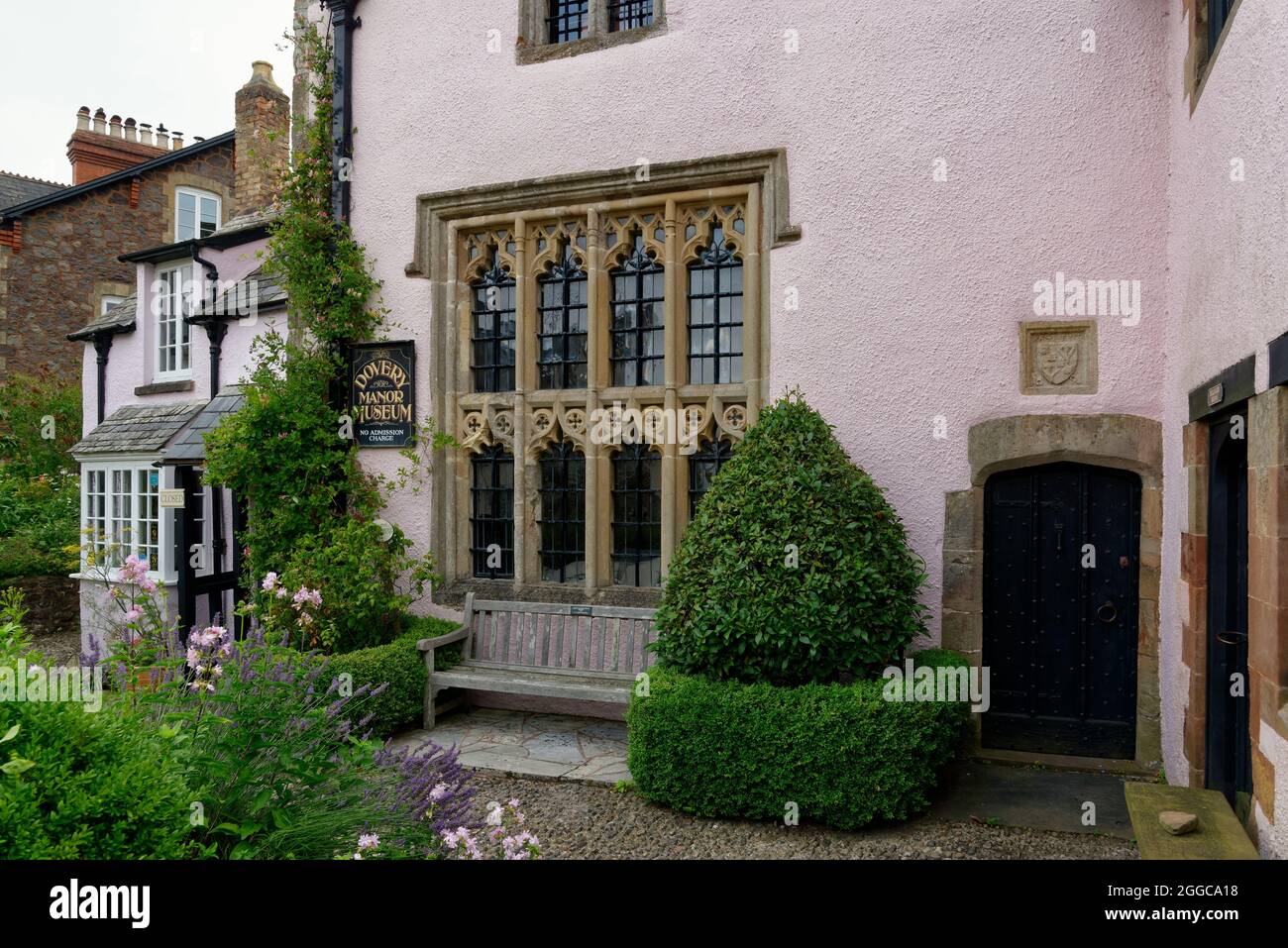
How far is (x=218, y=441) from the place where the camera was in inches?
312

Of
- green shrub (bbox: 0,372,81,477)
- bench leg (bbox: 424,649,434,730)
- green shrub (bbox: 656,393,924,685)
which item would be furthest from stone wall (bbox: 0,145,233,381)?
green shrub (bbox: 656,393,924,685)

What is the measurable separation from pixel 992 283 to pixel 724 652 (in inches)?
131

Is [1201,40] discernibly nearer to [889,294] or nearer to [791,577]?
[889,294]

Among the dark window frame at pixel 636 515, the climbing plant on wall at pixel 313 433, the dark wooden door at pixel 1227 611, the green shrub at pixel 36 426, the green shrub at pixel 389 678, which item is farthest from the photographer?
the green shrub at pixel 36 426

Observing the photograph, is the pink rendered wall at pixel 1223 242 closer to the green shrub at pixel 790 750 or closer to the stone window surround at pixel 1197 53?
the stone window surround at pixel 1197 53

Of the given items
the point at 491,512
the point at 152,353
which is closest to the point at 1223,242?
the point at 491,512

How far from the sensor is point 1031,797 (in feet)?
18.0

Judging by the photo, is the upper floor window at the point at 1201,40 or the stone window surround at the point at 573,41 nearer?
the upper floor window at the point at 1201,40

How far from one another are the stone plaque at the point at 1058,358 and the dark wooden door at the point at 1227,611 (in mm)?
1362

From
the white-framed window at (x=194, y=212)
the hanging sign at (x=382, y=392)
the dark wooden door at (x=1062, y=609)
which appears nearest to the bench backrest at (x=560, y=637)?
the hanging sign at (x=382, y=392)

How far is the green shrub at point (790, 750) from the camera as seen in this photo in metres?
4.93

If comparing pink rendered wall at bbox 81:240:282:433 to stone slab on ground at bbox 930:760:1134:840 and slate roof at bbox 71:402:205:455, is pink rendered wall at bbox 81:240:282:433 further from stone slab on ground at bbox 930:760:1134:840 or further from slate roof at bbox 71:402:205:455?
stone slab on ground at bbox 930:760:1134:840
